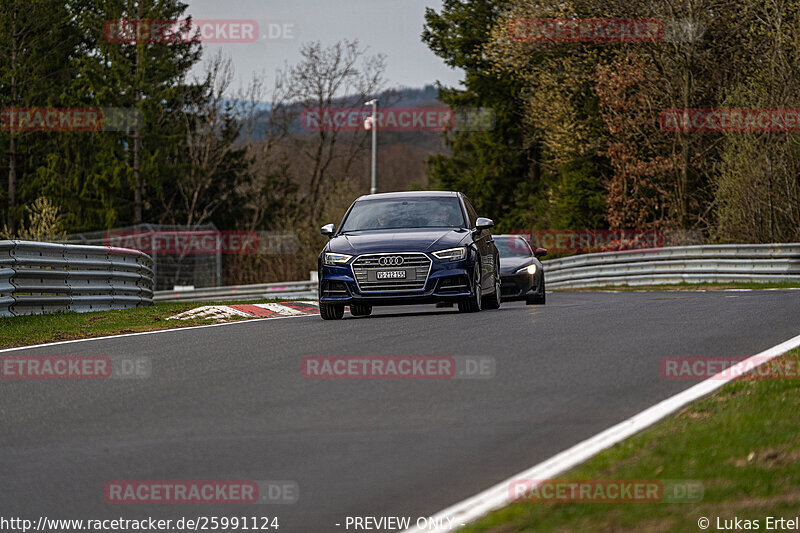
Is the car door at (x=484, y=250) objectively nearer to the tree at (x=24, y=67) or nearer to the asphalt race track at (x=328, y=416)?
the asphalt race track at (x=328, y=416)

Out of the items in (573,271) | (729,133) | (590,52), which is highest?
(590,52)

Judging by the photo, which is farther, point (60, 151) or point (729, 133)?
point (60, 151)

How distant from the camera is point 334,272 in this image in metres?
15.1

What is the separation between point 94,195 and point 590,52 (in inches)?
1120

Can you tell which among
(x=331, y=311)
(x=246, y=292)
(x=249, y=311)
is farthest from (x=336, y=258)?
(x=246, y=292)

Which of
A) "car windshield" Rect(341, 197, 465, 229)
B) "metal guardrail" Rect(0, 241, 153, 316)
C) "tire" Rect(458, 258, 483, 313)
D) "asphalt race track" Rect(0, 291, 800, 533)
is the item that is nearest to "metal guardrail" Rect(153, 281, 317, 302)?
"metal guardrail" Rect(0, 241, 153, 316)

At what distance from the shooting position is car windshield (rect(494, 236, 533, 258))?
72.5 feet

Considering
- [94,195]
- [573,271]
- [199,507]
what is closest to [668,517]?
[199,507]

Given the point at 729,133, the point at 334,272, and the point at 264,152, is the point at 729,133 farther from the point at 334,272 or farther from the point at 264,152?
the point at 264,152

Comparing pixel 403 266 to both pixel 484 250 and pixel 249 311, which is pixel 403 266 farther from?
pixel 249 311

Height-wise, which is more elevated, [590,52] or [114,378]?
[590,52]

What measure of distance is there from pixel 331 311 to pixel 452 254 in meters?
1.77

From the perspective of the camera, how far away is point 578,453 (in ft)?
20.0

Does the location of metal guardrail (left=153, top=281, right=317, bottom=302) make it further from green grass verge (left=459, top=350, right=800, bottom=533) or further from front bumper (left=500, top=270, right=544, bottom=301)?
green grass verge (left=459, top=350, right=800, bottom=533)
